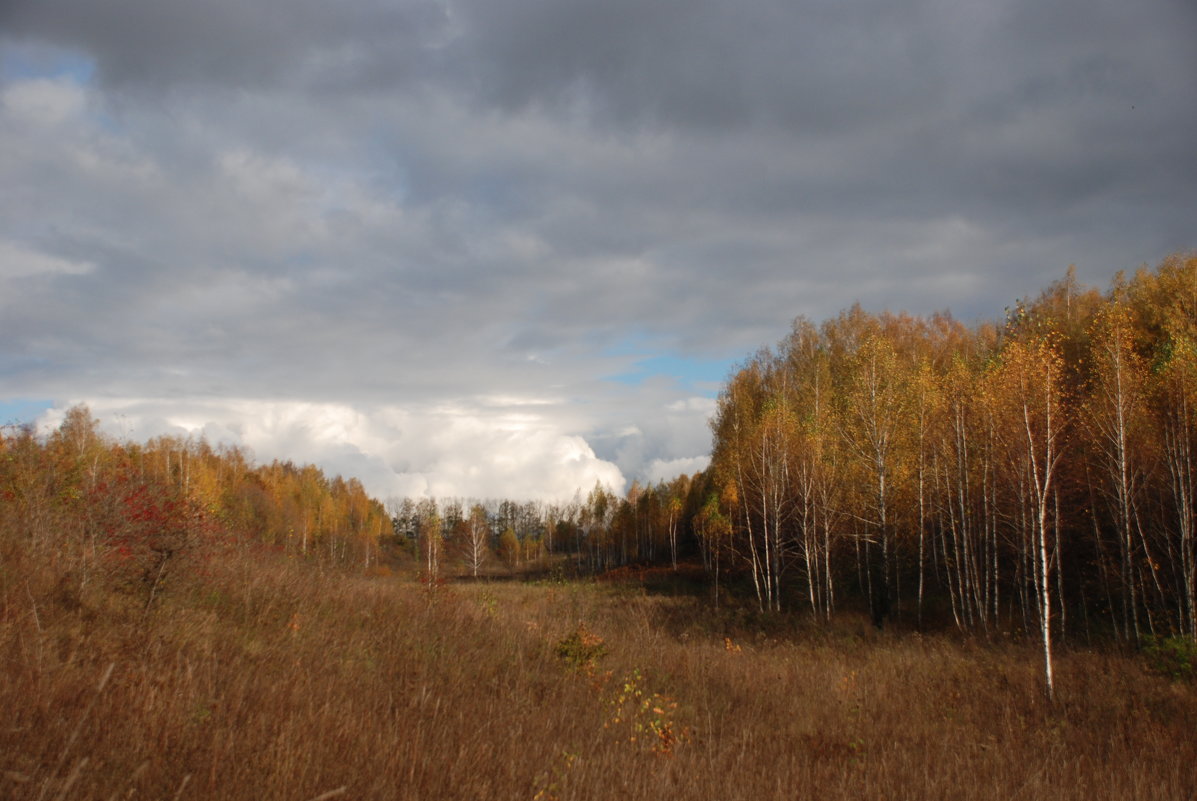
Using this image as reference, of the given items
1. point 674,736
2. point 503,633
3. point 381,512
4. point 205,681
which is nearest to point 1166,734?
point 674,736

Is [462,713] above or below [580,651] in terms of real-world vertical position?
above

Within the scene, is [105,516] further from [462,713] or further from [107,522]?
[462,713]

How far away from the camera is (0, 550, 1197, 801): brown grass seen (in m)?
4.24

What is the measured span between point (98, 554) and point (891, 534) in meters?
27.2

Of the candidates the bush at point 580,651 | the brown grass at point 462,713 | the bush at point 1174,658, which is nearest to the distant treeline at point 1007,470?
the bush at point 1174,658

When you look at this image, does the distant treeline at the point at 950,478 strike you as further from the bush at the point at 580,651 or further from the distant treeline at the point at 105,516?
the bush at the point at 580,651

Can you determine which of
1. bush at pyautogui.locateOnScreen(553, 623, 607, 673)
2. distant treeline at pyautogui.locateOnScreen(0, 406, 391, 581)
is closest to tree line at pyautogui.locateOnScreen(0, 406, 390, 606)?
distant treeline at pyautogui.locateOnScreen(0, 406, 391, 581)

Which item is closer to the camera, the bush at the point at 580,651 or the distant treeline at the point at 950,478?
the bush at the point at 580,651

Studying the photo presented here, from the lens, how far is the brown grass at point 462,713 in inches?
167

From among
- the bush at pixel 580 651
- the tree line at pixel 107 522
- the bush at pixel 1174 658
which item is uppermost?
the tree line at pixel 107 522

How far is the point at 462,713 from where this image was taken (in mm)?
6457

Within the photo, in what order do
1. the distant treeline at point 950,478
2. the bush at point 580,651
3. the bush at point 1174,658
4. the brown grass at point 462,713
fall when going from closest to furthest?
the brown grass at point 462,713
the bush at point 580,651
the distant treeline at point 950,478
the bush at point 1174,658

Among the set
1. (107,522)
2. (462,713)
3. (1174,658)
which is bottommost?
(1174,658)

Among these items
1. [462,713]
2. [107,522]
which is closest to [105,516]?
[107,522]
